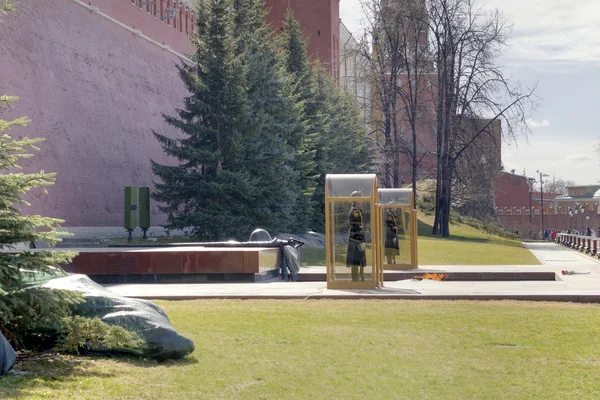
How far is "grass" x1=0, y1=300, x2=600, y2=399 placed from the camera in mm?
6172

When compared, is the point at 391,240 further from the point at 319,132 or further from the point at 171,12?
the point at 171,12

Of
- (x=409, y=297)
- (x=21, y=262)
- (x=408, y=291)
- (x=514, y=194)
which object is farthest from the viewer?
(x=514, y=194)

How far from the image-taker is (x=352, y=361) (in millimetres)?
7469

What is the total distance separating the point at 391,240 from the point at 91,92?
15.0 metres

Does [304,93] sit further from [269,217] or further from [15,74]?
[15,74]

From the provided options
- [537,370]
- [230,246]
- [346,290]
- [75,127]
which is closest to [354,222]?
[346,290]

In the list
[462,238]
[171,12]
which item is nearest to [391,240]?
[171,12]

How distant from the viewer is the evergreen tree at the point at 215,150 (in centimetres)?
2745

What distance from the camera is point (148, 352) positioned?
7164mm

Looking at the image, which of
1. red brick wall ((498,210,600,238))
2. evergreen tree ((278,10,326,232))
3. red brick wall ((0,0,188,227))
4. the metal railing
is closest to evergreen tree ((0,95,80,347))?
red brick wall ((0,0,188,227))

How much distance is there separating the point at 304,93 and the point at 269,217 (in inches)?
477

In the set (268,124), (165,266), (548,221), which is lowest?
(165,266)

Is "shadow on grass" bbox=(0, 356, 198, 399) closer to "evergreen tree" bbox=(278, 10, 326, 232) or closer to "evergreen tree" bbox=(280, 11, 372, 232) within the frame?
"evergreen tree" bbox=(280, 11, 372, 232)

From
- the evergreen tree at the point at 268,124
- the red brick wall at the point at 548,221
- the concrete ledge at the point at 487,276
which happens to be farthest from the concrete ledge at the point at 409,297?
the red brick wall at the point at 548,221
